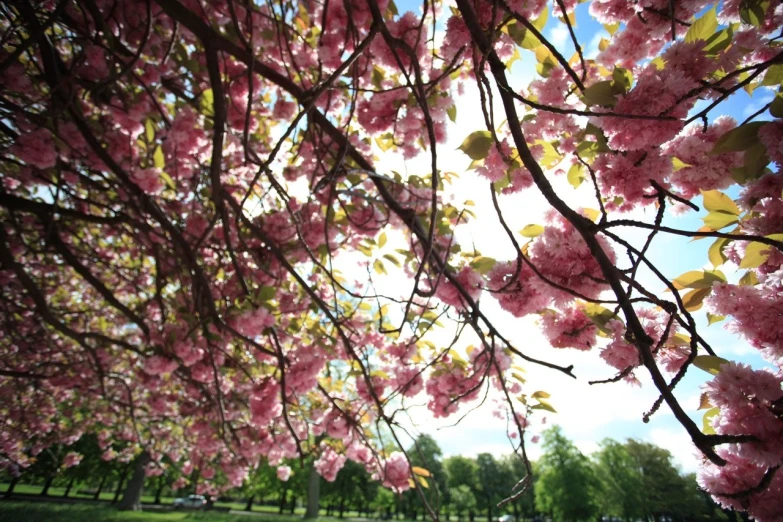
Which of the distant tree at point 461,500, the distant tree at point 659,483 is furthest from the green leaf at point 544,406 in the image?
the distant tree at point 461,500

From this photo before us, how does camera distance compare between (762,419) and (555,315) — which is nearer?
(762,419)

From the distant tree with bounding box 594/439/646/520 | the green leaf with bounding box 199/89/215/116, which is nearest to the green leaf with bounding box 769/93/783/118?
the green leaf with bounding box 199/89/215/116

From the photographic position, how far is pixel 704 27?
1279 mm

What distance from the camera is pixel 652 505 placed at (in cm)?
3388

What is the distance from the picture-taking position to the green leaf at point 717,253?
141cm

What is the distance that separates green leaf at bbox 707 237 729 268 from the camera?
4.64ft

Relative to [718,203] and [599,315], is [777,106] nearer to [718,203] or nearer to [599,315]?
[718,203]

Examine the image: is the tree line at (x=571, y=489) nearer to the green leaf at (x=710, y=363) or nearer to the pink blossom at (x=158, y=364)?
the pink blossom at (x=158, y=364)

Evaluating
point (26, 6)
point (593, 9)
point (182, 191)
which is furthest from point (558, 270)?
point (182, 191)

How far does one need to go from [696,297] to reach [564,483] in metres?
45.9

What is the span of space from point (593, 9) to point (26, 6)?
9.89ft

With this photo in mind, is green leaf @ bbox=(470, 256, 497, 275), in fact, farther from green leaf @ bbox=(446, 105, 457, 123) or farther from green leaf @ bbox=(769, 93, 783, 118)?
green leaf @ bbox=(769, 93, 783, 118)

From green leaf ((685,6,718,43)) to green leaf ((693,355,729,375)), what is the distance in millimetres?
1083

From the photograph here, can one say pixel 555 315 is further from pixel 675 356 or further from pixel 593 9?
pixel 593 9
